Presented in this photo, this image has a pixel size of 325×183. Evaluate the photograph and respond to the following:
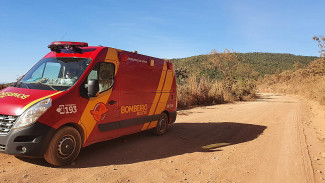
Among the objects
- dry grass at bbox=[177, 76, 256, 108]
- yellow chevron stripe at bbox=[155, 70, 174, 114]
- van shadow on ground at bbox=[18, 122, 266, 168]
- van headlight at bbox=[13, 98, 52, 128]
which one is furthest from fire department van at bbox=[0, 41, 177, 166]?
dry grass at bbox=[177, 76, 256, 108]

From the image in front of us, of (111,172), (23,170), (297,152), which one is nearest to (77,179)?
(111,172)

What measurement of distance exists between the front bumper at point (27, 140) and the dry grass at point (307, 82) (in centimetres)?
1620

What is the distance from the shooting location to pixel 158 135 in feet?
22.3

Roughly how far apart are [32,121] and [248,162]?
13.0 feet

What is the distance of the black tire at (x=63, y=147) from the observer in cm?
386

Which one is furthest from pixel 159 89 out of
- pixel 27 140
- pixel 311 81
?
pixel 311 81

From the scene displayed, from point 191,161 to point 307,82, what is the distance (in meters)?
31.0

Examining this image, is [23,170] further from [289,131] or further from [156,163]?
[289,131]

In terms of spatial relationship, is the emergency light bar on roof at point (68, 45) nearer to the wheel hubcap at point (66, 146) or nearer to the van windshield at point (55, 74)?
the van windshield at point (55, 74)

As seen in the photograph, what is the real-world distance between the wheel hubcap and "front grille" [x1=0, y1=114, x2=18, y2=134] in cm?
79

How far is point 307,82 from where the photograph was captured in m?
29.8

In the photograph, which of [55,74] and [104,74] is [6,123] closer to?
[55,74]

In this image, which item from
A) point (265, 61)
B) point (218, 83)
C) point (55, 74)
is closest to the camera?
point (55, 74)

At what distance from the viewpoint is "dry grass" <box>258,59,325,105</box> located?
1727cm
